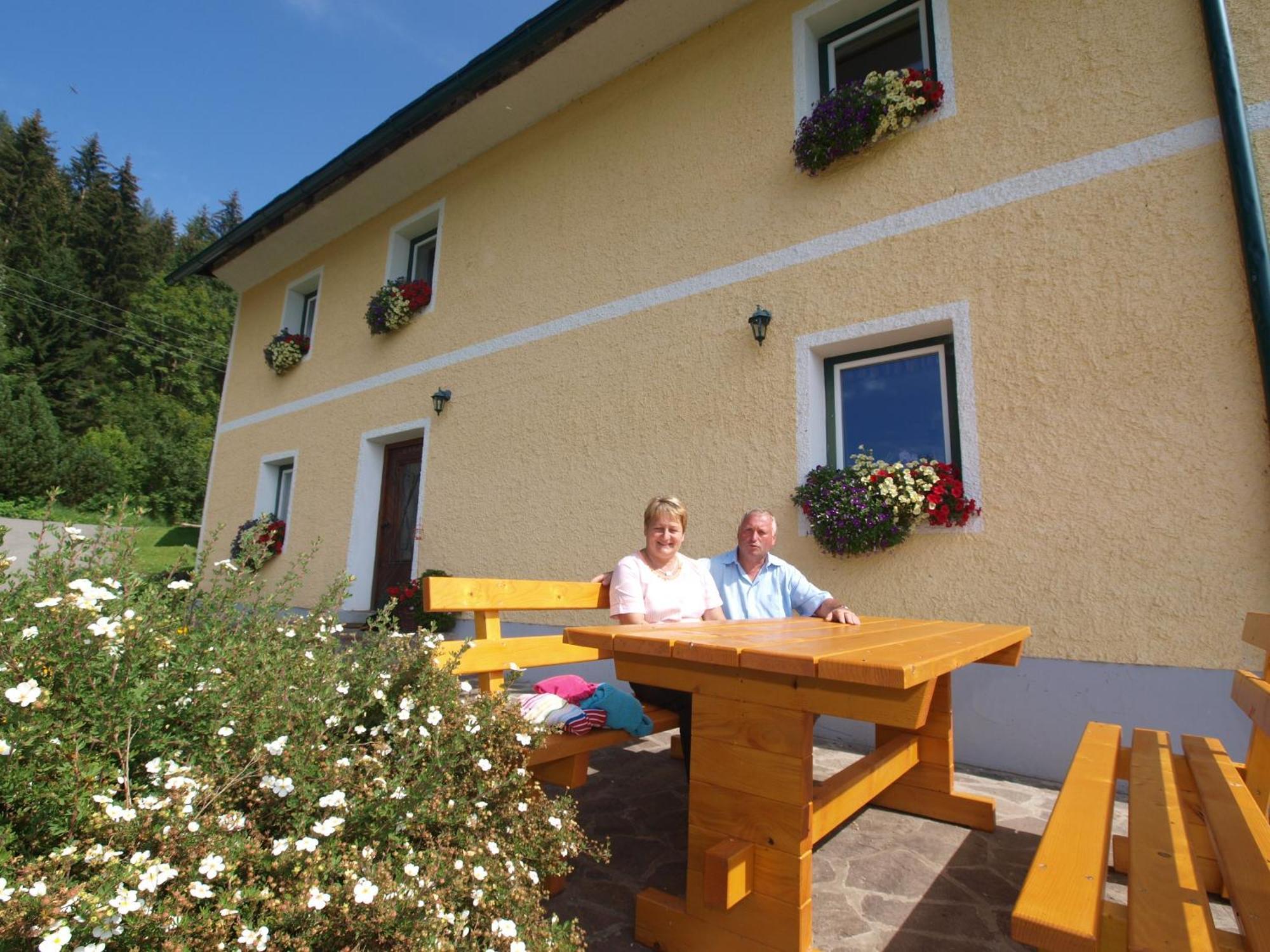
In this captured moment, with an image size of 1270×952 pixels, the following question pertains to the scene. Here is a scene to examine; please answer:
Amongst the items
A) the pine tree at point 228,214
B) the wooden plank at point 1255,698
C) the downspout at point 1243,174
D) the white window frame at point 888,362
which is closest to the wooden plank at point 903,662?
the wooden plank at point 1255,698

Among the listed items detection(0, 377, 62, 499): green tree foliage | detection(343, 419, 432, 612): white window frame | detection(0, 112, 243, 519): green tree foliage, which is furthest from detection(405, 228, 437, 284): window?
detection(0, 112, 243, 519): green tree foliage

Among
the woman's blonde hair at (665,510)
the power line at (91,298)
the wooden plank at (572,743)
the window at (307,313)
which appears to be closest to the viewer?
the wooden plank at (572,743)

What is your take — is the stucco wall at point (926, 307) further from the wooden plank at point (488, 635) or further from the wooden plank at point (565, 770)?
the wooden plank at point (565, 770)

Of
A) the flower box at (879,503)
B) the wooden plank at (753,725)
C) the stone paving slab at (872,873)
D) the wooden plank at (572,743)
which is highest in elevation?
the flower box at (879,503)

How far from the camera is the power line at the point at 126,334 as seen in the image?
2541cm

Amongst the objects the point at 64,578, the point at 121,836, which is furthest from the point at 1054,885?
the point at 64,578

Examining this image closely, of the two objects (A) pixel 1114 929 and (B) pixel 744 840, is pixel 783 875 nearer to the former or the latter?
(B) pixel 744 840

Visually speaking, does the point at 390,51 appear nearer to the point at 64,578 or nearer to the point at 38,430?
the point at 64,578

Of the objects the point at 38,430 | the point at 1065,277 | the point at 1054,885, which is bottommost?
the point at 1054,885

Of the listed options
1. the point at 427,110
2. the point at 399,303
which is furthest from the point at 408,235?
the point at 427,110

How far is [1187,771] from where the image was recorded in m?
2.05

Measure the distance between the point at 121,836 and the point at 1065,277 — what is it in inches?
178

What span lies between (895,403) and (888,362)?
30cm

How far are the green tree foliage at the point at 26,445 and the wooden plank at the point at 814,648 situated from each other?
2395cm
